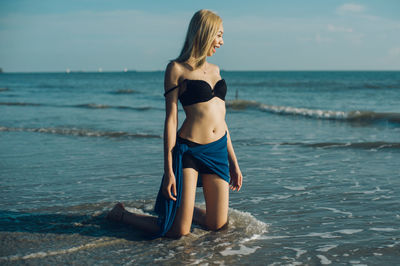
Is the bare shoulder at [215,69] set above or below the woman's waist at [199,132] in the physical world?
above

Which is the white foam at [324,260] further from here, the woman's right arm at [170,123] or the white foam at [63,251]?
the white foam at [63,251]

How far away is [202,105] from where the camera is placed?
4.02m

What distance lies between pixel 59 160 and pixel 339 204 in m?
5.67

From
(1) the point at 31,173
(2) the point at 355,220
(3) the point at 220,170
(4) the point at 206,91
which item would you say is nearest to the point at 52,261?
(3) the point at 220,170

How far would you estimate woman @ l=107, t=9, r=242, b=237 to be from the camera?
Answer: 12.8ft

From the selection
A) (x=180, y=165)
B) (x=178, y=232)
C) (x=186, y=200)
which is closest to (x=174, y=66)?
(x=180, y=165)

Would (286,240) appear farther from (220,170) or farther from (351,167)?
(351,167)

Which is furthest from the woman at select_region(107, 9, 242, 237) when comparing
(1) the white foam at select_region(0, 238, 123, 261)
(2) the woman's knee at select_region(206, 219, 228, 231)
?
(1) the white foam at select_region(0, 238, 123, 261)

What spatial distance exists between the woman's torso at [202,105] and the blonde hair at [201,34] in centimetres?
17

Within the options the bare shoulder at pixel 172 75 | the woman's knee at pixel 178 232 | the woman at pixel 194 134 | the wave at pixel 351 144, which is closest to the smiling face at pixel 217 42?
the woman at pixel 194 134

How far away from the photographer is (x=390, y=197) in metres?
5.67

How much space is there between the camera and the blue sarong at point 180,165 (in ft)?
13.1

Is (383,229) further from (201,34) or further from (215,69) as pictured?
(201,34)

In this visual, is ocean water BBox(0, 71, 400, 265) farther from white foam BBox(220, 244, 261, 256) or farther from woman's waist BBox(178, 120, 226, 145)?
woman's waist BBox(178, 120, 226, 145)
